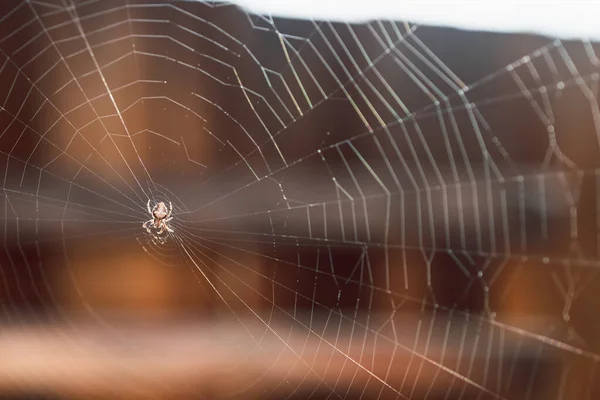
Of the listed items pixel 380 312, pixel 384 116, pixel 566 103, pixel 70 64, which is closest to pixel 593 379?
pixel 380 312

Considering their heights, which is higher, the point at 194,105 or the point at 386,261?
the point at 194,105

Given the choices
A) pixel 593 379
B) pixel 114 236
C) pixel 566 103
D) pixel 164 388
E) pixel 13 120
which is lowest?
pixel 164 388

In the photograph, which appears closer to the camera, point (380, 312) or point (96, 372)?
point (96, 372)

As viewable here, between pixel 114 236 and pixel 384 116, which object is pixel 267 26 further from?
pixel 114 236

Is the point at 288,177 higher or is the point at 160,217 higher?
the point at 288,177
